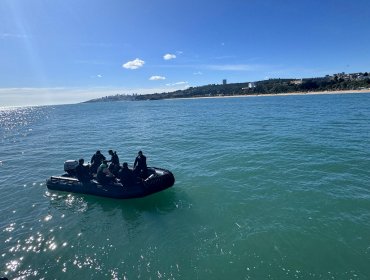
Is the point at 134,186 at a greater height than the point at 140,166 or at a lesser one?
lesser

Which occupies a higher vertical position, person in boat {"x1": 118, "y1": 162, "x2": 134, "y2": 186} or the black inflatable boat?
person in boat {"x1": 118, "y1": 162, "x2": 134, "y2": 186}

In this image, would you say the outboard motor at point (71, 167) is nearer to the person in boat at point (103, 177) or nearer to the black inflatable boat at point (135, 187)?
the black inflatable boat at point (135, 187)

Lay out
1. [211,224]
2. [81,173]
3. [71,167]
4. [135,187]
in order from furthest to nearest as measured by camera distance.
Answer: [71,167], [81,173], [135,187], [211,224]

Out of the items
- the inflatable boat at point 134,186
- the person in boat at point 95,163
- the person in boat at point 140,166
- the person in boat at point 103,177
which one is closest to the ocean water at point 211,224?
the inflatable boat at point 134,186

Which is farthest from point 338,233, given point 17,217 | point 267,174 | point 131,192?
point 17,217

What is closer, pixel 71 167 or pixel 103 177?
pixel 103 177

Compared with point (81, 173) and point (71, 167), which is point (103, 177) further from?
point (71, 167)

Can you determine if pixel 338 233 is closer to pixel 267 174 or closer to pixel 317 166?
pixel 267 174

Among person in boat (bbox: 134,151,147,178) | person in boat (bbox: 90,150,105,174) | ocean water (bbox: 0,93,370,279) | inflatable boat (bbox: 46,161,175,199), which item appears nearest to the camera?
ocean water (bbox: 0,93,370,279)

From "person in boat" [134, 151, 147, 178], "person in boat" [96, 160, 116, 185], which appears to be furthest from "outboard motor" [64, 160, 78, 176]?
"person in boat" [134, 151, 147, 178]

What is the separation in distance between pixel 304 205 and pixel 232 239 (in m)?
4.57

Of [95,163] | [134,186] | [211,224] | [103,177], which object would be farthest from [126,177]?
[211,224]

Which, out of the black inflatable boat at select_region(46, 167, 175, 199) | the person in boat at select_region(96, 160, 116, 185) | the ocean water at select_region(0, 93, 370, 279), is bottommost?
the ocean water at select_region(0, 93, 370, 279)

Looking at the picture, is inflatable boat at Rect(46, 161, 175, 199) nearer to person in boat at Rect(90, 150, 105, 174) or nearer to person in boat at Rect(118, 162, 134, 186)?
person in boat at Rect(118, 162, 134, 186)
